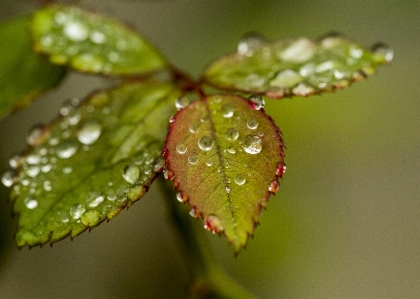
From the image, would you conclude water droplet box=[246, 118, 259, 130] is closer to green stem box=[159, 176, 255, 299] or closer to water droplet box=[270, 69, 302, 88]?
water droplet box=[270, 69, 302, 88]

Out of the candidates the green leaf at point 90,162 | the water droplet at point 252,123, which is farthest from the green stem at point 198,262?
the water droplet at point 252,123

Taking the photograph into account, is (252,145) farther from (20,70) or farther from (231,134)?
(20,70)

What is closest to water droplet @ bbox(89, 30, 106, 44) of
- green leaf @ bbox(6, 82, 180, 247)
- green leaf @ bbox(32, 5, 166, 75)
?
green leaf @ bbox(32, 5, 166, 75)

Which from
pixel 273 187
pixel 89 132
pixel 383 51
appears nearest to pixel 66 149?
pixel 89 132

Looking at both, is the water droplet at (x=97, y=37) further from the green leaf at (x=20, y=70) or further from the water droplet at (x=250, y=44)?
the water droplet at (x=250, y=44)

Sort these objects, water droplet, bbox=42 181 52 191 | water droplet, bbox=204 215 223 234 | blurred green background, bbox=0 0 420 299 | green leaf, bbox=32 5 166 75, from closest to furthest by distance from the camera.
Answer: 1. water droplet, bbox=204 215 223 234
2. water droplet, bbox=42 181 52 191
3. green leaf, bbox=32 5 166 75
4. blurred green background, bbox=0 0 420 299
